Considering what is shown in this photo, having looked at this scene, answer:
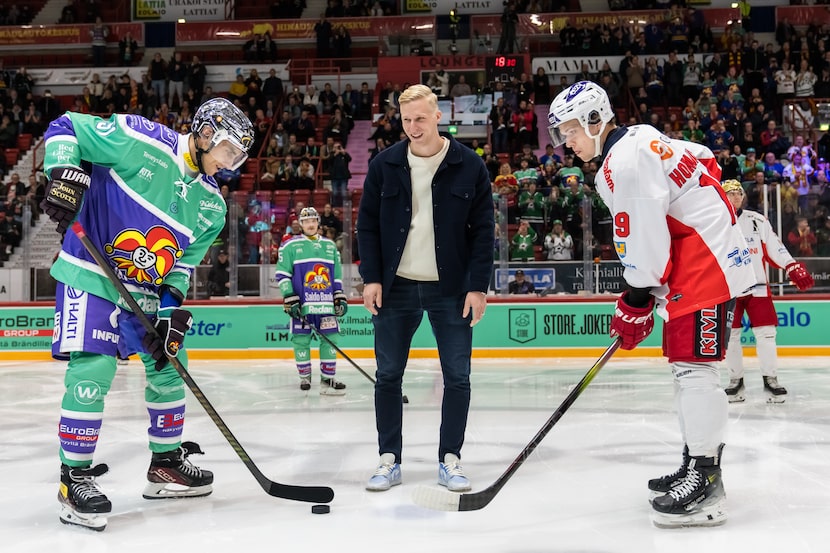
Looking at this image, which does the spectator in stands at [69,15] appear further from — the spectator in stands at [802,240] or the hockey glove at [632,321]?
the hockey glove at [632,321]

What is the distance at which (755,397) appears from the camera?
18.7ft

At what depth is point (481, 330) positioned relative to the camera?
8922 millimetres

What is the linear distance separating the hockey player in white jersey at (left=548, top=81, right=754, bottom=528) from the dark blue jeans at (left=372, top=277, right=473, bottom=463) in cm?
68

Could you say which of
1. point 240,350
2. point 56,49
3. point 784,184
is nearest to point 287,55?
point 56,49

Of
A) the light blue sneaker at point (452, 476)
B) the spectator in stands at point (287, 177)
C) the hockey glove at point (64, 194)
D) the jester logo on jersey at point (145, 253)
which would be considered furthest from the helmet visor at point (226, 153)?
the spectator in stands at point (287, 177)

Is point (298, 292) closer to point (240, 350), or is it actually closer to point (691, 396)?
point (240, 350)

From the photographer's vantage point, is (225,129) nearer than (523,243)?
Yes

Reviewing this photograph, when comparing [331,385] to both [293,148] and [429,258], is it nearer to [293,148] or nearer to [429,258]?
[429,258]

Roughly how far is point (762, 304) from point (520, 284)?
11.6 feet

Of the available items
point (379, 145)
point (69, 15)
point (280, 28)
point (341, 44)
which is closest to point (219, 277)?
point (379, 145)

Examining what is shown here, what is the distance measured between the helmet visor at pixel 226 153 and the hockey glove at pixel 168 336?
0.55 meters

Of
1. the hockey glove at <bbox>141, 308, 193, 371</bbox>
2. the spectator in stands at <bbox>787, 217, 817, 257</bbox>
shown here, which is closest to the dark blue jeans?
the hockey glove at <bbox>141, 308, 193, 371</bbox>

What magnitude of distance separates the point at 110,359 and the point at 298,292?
3.75m

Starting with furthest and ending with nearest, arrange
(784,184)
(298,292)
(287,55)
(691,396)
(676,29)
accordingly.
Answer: (287,55)
(676,29)
(784,184)
(298,292)
(691,396)
